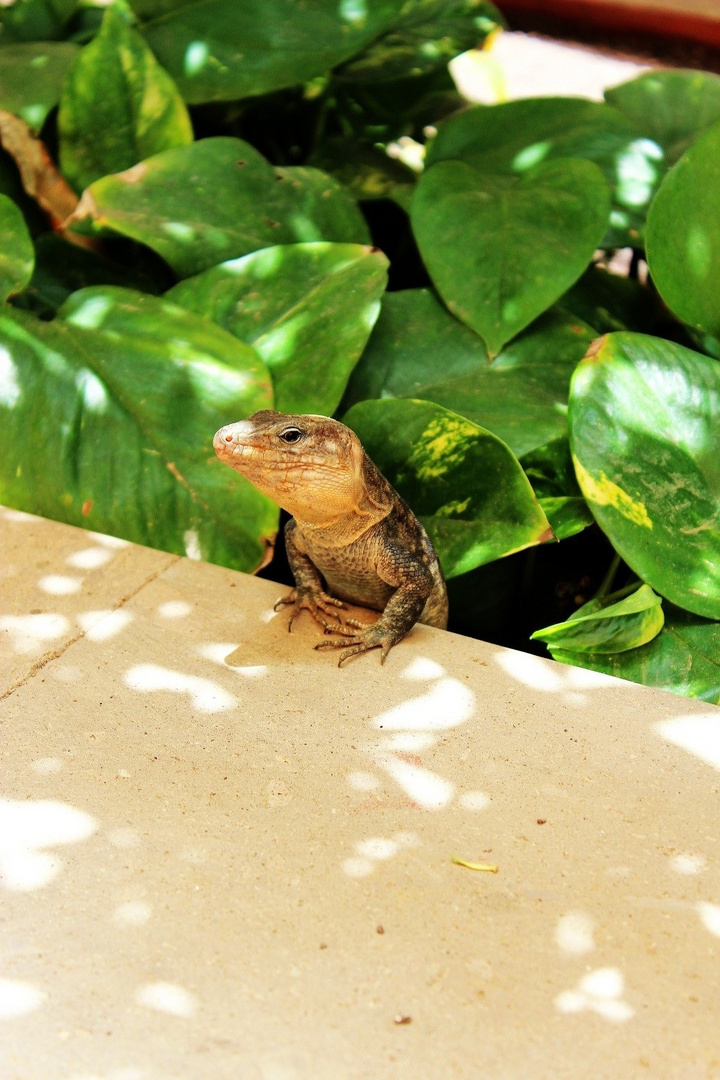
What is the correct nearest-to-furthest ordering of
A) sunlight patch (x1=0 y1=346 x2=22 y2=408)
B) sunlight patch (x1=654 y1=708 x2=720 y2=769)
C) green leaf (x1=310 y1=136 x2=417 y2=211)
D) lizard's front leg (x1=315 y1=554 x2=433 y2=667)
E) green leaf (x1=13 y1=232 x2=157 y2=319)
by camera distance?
sunlight patch (x1=654 y1=708 x2=720 y2=769) → lizard's front leg (x1=315 y1=554 x2=433 y2=667) → sunlight patch (x1=0 y1=346 x2=22 y2=408) → green leaf (x1=13 y1=232 x2=157 y2=319) → green leaf (x1=310 y1=136 x2=417 y2=211)

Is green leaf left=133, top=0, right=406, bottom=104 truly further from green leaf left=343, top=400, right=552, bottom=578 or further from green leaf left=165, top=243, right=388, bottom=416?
green leaf left=343, top=400, right=552, bottom=578

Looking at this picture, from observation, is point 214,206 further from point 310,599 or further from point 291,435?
point 310,599

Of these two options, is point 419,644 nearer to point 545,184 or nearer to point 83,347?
point 83,347

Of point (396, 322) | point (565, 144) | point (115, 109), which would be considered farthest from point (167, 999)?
point (565, 144)

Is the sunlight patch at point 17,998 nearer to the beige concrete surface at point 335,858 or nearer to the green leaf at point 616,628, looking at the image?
the beige concrete surface at point 335,858

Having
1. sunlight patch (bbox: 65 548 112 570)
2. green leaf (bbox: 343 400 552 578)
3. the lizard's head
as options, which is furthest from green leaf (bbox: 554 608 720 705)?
sunlight patch (bbox: 65 548 112 570)

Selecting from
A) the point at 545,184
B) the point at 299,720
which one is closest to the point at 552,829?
the point at 299,720
